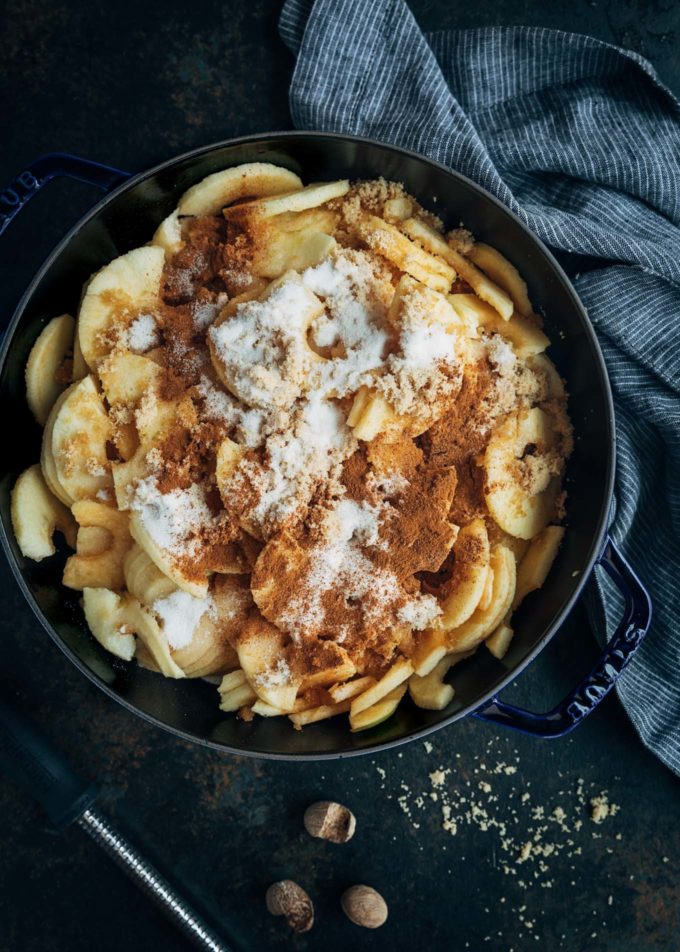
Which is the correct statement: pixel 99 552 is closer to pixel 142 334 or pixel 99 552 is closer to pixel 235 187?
pixel 142 334

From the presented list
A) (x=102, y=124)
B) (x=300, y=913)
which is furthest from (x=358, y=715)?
(x=102, y=124)

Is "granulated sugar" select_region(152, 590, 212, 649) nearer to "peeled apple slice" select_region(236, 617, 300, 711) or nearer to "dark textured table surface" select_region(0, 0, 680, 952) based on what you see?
"peeled apple slice" select_region(236, 617, 300, 711)

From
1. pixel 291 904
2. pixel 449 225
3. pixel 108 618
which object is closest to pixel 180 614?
pixel 108 618

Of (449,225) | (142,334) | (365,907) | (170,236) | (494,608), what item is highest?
(170,236)

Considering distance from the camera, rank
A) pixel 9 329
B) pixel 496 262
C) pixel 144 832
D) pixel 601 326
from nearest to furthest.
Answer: pixel 9 329 < pixel 496 262 < pixel 601 326 < pixel 144 832

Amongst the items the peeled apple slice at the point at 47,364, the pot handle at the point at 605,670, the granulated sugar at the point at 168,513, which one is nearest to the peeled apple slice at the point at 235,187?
the peeled apple slice at the point at 47,364

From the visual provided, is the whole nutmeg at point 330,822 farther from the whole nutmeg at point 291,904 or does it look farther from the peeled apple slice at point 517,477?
the peeled apple slice at point 517,477

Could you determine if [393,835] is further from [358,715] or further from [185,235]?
[185,235]
